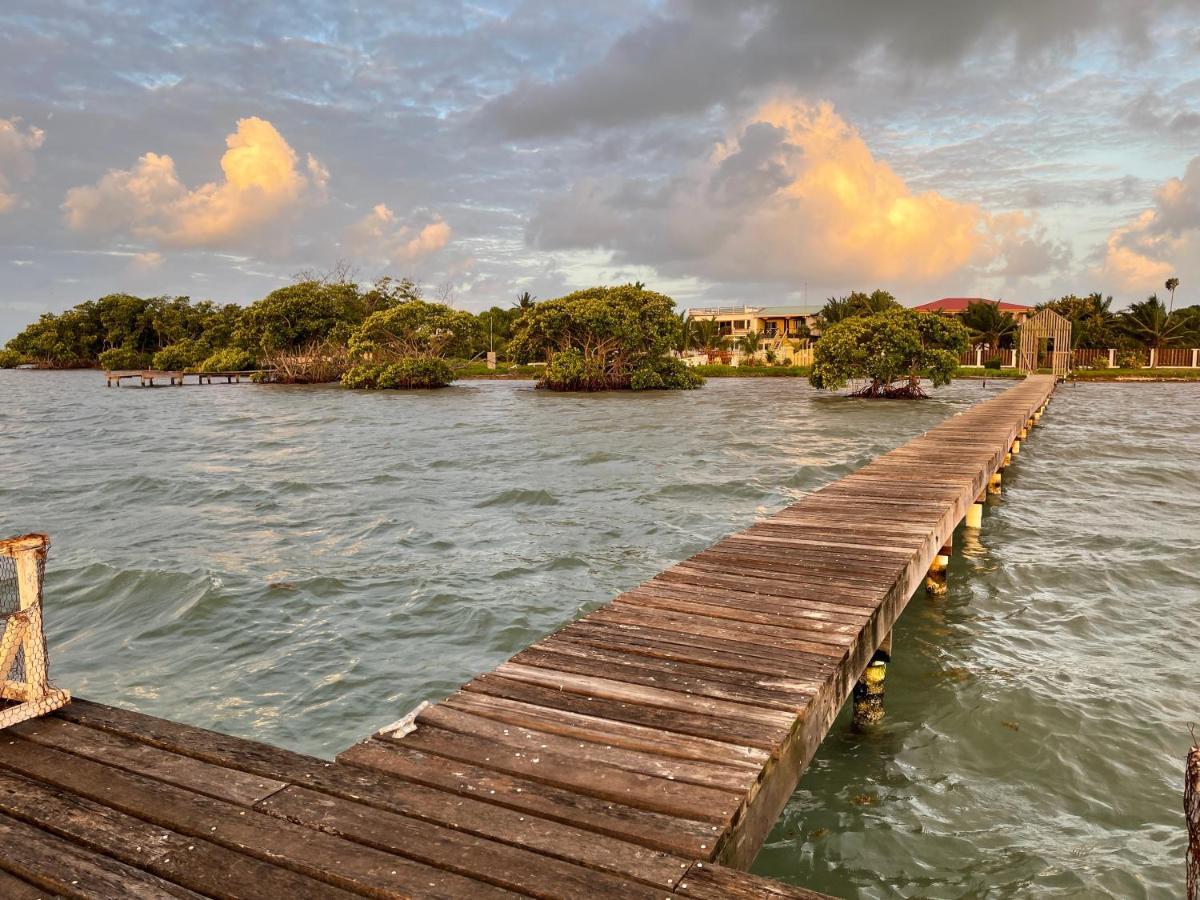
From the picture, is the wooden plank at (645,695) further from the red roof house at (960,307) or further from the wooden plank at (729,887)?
the red roof house at (960,307)

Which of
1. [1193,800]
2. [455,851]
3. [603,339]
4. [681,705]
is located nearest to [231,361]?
[603,339]

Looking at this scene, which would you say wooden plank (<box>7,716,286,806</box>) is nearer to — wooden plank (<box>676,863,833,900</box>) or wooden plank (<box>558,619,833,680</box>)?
wooden plank (<box>676,863,833,900</box>)

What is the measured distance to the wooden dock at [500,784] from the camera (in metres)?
2.48

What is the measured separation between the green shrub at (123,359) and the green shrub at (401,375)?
46922 mm

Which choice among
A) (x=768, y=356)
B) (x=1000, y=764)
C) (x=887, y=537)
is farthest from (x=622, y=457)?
(x=768, y=356)

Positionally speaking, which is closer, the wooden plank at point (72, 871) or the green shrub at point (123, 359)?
the wooden plank at point (72, 871)

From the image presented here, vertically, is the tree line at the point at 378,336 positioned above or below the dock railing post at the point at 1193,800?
above

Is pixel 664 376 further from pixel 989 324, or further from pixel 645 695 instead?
pixel 645 695

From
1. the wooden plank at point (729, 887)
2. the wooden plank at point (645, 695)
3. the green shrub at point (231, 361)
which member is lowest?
the wooden plank at point (729, 887)

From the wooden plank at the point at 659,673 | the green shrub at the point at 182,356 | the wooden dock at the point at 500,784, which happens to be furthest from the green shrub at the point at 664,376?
the green shrub at the point at 182,356

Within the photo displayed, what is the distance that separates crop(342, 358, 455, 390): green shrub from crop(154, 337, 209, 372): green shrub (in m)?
31.4

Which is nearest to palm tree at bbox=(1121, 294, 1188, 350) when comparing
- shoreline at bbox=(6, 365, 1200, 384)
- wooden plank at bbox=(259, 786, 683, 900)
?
shoreline at bbox=(6, 365, 1200, 384)

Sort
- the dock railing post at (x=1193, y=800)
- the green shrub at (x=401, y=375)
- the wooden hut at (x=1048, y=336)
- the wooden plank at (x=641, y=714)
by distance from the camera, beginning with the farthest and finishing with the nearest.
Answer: the wooden hut at (x=1048, y=336), the green shrub at (x=401, y=375), the wooden plank at (x=641, y=714), the dock railing post at (x=1193, y=800)

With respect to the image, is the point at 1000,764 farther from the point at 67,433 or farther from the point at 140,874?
the point at 67,433
